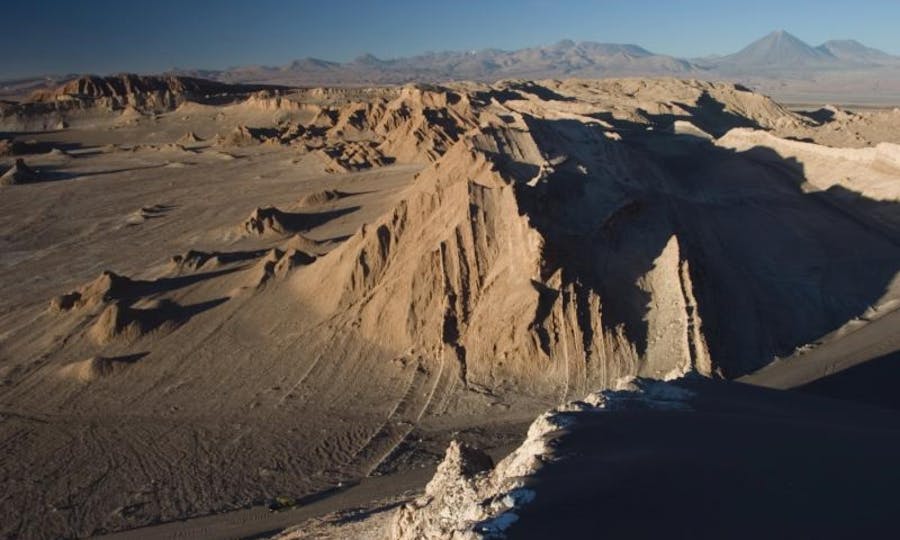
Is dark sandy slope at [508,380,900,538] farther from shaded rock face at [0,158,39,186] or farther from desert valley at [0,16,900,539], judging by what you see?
shaded rock face at [0,158,39,186]

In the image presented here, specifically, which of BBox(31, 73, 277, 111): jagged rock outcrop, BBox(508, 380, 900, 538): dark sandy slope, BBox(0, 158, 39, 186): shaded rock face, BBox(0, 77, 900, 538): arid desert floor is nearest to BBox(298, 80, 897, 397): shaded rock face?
BBox(0, 77, 900, 538): arid desert floor

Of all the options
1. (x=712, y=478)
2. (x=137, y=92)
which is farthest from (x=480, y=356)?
(x=137, y=92)

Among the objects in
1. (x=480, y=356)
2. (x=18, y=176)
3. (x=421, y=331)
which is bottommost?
(x=480, y=356)

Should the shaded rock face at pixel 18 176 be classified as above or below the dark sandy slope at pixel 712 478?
above

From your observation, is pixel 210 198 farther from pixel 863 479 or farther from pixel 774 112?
pixel 774 112

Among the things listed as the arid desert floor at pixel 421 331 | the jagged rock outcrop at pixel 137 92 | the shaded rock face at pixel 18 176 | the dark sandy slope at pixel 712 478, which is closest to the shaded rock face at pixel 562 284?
the arid desert floor at pixel 421 331

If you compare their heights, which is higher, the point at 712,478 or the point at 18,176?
the point at 18,176

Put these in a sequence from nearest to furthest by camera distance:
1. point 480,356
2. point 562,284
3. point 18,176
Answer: point 480,356, point 562,284, point 18,176

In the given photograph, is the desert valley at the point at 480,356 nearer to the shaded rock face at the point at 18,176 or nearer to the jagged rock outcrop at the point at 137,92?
the shaded rock face at the point at 18,176

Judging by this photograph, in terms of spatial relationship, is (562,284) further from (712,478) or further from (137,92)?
(137,92)

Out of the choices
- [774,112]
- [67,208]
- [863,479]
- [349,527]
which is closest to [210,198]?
[67,208]

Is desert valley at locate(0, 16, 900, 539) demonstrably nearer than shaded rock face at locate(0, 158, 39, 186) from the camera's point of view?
Yes
